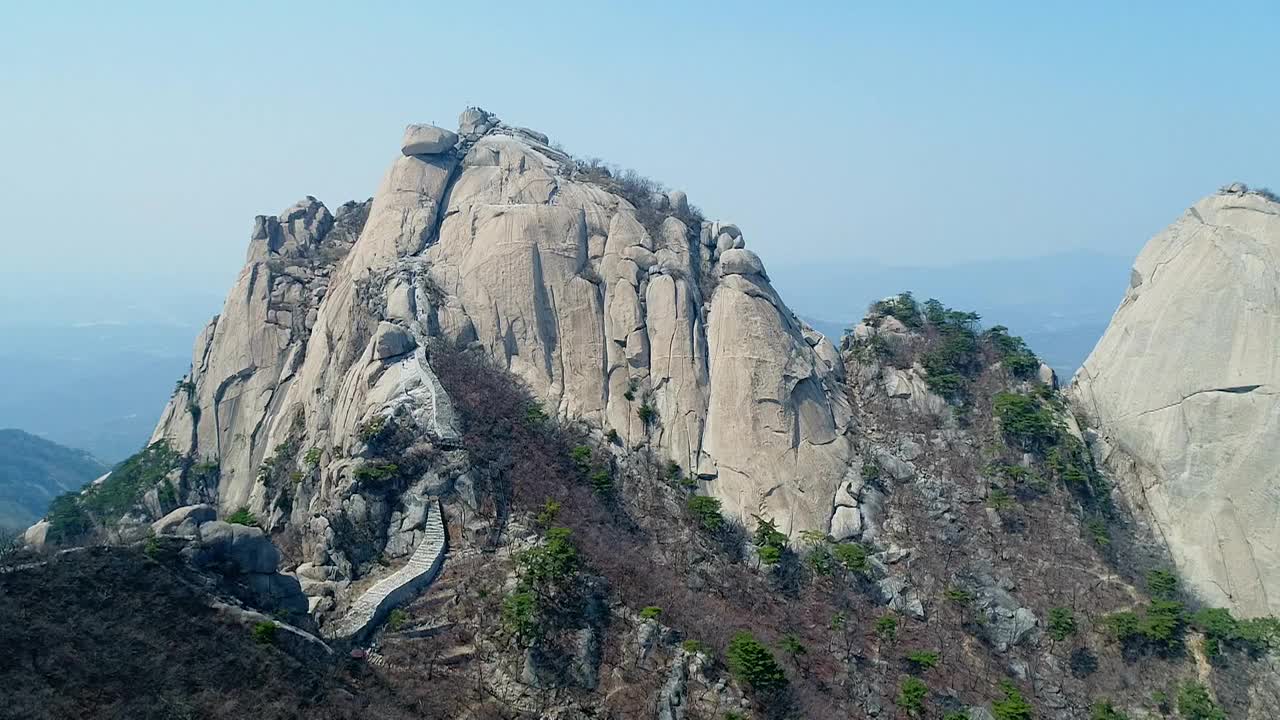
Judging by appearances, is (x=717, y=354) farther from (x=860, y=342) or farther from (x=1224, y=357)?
(x=1224, y=357)

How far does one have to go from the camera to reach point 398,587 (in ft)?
84.7

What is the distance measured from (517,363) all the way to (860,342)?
45.8ft

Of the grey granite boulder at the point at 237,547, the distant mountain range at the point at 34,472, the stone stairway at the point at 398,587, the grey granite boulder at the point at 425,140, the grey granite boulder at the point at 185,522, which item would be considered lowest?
the distant mountain range at the point at 34,472

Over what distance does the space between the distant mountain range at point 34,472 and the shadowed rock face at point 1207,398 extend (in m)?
69.7

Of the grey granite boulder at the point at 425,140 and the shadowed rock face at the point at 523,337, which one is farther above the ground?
the grey granite boulder at the point at 425,140

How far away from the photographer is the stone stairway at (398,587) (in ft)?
80.5

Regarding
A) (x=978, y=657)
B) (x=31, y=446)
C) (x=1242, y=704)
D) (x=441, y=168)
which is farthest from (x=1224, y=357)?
(x=31, y=446)

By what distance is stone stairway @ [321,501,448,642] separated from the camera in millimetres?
24547

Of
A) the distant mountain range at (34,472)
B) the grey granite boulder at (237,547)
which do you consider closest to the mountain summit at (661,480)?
the grey granite boulder at (237,547)

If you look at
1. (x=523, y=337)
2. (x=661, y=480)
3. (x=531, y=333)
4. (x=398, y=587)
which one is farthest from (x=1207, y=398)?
(x=398, y=587)

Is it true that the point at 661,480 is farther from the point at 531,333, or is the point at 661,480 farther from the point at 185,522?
the point at 185,522

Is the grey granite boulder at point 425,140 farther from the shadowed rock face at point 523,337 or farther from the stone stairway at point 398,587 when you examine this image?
the stone stairway at point 398,587

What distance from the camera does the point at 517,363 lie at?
3825cm

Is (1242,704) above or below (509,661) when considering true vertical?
below
